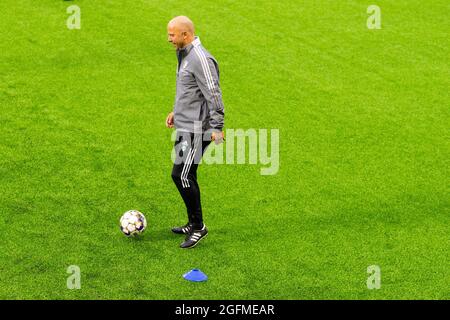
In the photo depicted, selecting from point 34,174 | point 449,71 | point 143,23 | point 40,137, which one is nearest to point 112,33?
point 143,23

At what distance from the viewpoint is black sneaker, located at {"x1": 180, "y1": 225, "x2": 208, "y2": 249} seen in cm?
760

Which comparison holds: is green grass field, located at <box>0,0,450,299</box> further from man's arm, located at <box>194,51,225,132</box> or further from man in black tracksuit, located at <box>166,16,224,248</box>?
man's arm, located at <box>194,51,225,132</box>

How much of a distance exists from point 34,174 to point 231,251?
9.61 feet

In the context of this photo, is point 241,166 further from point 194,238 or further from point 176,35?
point 176,35

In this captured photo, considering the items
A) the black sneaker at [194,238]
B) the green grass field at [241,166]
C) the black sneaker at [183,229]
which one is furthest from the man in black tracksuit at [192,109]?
the green grass field at [241,166]

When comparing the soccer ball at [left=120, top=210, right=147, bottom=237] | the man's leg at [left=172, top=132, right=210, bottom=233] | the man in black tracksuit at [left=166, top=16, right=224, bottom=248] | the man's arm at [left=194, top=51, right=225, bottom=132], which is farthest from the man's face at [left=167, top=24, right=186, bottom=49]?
the soccer ball at [left=120, top=210, right=147, bottom=237]

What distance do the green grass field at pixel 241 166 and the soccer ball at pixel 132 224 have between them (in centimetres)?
12

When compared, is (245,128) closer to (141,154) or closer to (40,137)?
(141,154)

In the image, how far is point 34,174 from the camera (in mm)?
9062

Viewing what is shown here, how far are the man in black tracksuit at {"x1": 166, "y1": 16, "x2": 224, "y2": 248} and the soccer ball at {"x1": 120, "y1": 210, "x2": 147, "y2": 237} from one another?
49 centimetres

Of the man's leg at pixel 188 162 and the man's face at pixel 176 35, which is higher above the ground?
the man's face at pixel 176 35

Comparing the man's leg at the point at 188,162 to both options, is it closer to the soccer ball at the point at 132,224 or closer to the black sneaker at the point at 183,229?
the black sneaker at the point at 183,229

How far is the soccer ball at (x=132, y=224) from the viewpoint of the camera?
302 inches

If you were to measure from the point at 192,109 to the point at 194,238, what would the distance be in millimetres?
1354
